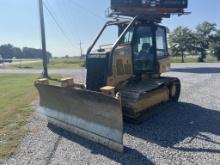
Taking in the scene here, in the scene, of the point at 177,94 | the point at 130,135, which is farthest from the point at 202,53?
the point at 130,135

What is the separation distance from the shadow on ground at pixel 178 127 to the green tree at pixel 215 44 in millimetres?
53790

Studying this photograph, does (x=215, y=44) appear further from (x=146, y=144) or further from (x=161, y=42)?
(x=146, y=144)

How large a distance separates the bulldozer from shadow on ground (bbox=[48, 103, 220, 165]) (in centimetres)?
20

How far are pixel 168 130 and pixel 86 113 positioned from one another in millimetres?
2046

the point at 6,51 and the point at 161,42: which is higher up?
the point at 6,51

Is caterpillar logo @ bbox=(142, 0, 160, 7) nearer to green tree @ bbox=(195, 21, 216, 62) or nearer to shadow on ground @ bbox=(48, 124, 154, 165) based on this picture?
shadow on ground @ bbox=(48, 124, 154, 165)

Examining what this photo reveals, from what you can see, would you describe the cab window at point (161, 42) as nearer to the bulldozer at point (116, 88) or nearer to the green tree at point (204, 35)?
the bulldozer at point (116, 88)

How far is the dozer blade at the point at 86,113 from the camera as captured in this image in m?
6.04

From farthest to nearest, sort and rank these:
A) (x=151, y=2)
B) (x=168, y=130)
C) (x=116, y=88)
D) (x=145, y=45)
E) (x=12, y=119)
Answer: (x=151, y=2) → (x=145, y=45) → (x=12, y=119) → (x=116, y=88) → (x=168, y=130)

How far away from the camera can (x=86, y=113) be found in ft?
22.5

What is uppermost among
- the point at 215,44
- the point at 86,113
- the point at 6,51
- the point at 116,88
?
the point at 6,51

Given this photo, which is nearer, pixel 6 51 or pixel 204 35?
pixel 204 35

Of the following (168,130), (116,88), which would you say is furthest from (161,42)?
(168,130)

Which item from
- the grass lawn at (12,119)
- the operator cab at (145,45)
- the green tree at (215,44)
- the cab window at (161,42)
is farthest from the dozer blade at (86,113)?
the green tree at (215,44)
